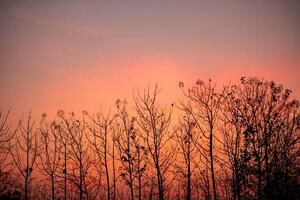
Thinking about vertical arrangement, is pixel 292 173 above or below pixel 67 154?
below

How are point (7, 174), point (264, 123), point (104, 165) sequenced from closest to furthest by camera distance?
point (264, 123), point (104, 165), point (7, 174)

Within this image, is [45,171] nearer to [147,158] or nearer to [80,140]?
[80,140]

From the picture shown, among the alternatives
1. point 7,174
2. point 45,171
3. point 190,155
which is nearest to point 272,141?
point 190,155

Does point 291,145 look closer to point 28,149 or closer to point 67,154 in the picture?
point 67,154

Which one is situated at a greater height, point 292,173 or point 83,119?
point 83,119

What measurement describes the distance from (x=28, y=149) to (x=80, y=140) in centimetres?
317

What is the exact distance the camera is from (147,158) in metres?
18.5

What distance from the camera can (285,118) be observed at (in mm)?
17922

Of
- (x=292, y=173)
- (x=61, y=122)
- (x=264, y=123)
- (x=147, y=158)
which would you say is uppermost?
(x=61, y=122)

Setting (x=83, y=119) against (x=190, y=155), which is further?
A: (x=83, y=119)

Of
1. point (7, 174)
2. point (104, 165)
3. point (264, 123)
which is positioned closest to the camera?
point (264, 123)

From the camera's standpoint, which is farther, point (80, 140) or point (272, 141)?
point (80, 140)

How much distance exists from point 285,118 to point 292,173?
3.51 m

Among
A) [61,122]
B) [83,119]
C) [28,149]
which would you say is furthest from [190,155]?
[28,149]
